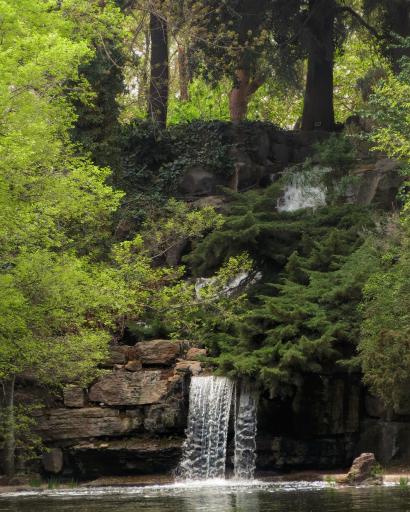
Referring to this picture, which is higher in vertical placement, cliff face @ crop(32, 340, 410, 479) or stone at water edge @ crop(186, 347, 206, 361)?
stone at water edge @ crop(186, 347, 206, 361)

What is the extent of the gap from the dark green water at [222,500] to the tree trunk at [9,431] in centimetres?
214

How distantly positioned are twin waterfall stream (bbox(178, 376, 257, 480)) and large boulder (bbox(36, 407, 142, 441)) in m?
1.43

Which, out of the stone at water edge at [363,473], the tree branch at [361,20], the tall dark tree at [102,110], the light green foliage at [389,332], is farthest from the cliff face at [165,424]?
the tree branch at [361,20]

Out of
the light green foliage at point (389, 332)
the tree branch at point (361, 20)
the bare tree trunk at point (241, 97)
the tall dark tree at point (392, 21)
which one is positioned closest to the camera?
the light green foliage at point (389, 332)

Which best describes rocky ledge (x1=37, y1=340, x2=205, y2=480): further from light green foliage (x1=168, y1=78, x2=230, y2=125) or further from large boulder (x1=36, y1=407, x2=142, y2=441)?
light green foliage (x1=168, y1=78, x2=230, y2=125)

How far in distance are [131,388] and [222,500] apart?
315 inches

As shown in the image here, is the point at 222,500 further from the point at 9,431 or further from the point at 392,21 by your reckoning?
the point at 392,21

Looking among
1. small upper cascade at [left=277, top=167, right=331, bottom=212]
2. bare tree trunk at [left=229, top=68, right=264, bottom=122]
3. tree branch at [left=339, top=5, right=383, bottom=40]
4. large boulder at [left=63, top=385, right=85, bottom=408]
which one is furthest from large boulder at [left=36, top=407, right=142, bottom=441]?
bare tree trunk at [left=229, top=68, right=264, bottom=122]

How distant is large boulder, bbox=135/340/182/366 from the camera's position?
27703mm

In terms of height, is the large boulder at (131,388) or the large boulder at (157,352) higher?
the large boulder at (157,352)

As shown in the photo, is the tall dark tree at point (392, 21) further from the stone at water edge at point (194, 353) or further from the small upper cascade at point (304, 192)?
the stone at water edge at point (194, 353)

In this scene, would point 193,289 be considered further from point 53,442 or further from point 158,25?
point 158,25

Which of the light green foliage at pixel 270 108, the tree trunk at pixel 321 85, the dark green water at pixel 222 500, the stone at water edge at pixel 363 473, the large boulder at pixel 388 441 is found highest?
the light green foliage at pixel 270 108

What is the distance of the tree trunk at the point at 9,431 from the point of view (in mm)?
24188
